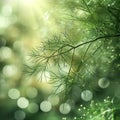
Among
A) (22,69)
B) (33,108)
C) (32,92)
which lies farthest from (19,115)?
(22,69)

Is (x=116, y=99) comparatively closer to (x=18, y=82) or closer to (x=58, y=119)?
(x=58, y=119)

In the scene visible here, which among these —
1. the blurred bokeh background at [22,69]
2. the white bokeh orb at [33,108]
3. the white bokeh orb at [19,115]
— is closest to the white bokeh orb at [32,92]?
the blurred bokeh background at [22,69]

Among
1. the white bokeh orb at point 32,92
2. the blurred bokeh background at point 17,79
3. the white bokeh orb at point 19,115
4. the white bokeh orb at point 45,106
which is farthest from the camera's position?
the white bokeh orb at point 32,92

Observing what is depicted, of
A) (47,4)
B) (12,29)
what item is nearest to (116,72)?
(47,4)

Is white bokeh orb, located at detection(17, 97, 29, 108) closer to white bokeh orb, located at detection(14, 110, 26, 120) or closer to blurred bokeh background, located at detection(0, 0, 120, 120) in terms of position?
blurred bokeh background, located at detection(0, 0, 120, 120)

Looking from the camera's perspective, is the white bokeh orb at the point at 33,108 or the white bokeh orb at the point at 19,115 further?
the white bokeh orb at the point at 33,108

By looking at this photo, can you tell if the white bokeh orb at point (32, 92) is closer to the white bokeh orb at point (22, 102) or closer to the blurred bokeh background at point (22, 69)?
the blurred bokeh background at point (22, 69)

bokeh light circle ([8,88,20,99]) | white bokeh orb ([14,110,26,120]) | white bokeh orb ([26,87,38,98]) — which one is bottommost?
white bokeh orb ([14,110,26,120])

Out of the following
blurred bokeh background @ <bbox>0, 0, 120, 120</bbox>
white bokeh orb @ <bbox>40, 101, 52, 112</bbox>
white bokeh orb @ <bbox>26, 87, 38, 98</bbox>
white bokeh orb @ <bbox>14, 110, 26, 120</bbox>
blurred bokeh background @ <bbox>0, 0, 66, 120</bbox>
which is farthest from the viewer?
white bokeh orb @ <bbox>26, 87, 38, 98</bbox>

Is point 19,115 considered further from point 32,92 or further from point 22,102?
point 22,102

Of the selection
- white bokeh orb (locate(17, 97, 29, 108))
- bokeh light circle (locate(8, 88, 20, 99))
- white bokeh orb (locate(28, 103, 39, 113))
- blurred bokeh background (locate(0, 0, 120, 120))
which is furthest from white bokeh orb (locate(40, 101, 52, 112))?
bokeh light circle (locate(8, 88, 20, 99))

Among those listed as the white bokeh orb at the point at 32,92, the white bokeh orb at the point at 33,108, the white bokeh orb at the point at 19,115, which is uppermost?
the white bokeh orb at the point at 32,92
